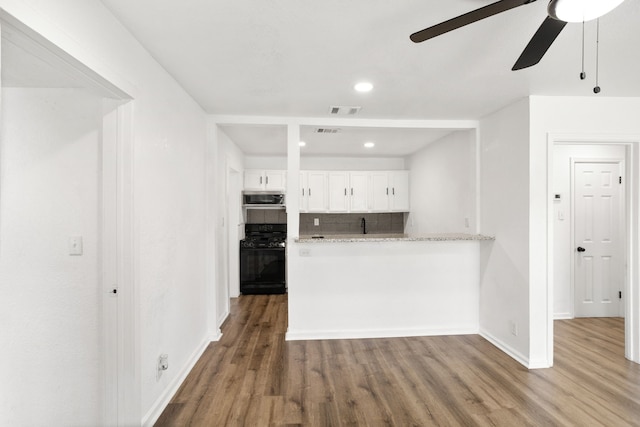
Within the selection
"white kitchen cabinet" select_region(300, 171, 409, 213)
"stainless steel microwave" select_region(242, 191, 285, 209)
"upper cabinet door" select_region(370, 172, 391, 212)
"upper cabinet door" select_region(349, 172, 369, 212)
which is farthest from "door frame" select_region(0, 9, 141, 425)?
"upper cabinet door" select_region(370, 172, 391, 212)

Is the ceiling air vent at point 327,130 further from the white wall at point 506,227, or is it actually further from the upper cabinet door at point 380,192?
the upper cabinet door at point 380,192

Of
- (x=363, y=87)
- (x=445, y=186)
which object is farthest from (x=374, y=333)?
(x=363, y=87)

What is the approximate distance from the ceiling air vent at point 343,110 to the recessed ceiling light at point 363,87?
0.45 metres

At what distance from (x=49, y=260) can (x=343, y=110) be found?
8.61 ft

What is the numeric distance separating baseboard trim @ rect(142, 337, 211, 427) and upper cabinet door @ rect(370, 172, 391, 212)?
3.71m

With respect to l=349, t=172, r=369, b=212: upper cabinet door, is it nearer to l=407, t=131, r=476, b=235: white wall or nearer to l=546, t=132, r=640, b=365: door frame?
l=407, t=131, r=476, b=235: white wall

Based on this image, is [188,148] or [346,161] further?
[346,161]

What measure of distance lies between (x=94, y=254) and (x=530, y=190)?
339 cm

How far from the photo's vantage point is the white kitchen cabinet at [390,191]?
586cm

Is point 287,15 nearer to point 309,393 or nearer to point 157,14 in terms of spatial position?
point 157,14

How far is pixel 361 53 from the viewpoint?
7.03 ft

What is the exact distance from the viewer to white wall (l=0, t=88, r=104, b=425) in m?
Answer: 1.84

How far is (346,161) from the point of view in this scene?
20.1ft

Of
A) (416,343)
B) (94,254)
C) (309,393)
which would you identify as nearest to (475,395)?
(416,343)
